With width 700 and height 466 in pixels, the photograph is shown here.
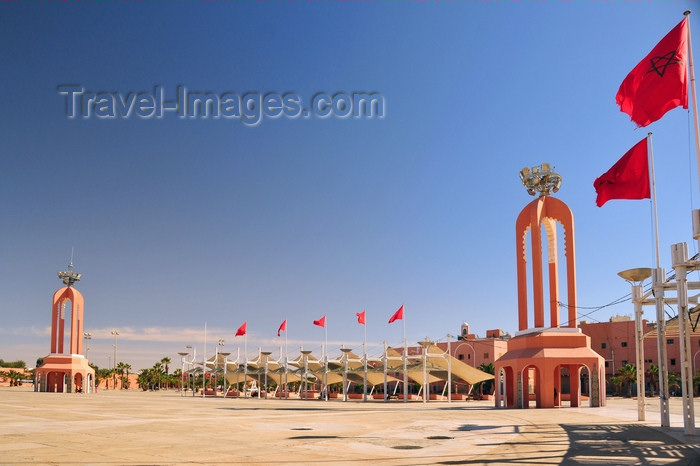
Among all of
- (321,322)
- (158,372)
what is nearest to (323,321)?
(321,322)

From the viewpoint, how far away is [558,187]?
4309 centimetres

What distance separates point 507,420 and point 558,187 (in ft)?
69.1

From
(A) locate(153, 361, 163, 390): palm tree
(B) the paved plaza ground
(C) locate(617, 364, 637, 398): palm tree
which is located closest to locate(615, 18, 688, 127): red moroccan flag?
(B) the paved plaza ground

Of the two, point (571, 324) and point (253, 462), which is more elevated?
point (571, 324)

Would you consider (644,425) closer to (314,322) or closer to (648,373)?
(314,322)

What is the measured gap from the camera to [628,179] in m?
21.5

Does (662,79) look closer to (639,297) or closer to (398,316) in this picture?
(639,297)

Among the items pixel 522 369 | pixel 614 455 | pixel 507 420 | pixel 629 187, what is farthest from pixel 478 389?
pixel 614 455

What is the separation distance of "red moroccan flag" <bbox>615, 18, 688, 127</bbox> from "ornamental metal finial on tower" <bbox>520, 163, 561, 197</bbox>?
24.9 m

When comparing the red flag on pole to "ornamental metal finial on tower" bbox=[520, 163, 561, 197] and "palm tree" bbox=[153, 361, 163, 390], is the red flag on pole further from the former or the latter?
"palm tree" bbox=[153, 361, 163, 390]

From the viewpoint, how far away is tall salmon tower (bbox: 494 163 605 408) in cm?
3881

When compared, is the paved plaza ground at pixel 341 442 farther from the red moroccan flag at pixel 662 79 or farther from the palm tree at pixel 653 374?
the palm tree at pixel 653 374

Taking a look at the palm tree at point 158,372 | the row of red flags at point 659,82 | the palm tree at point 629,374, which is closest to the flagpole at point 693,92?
the row of red flags at point 659,82

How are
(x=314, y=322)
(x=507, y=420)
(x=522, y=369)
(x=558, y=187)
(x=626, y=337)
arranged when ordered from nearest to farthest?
1. (x=507, y=420)
2. (x=522, y=369)
3. (x=558, y=187)
4. (x=314, y=322)
5. (x=626, y=337)
